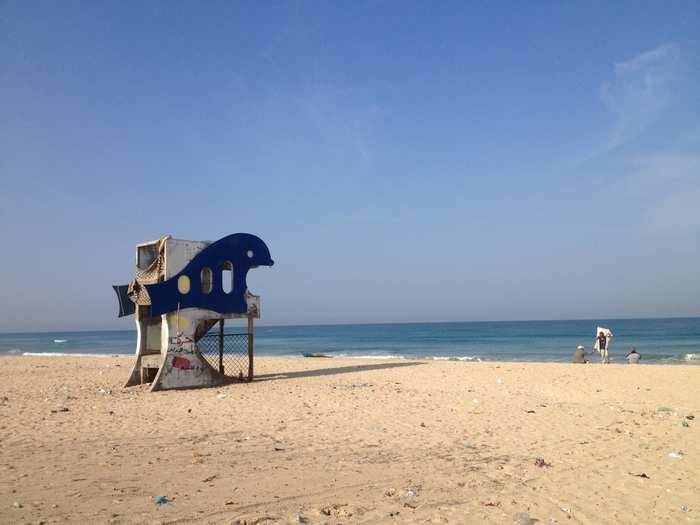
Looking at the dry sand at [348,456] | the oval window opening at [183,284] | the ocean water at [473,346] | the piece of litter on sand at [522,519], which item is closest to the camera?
the piece of litter on sand at [522,519]

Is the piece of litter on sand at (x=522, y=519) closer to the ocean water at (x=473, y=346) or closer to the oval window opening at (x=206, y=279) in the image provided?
the oval window opening at (x=206, y=279)

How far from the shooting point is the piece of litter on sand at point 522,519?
5.30m

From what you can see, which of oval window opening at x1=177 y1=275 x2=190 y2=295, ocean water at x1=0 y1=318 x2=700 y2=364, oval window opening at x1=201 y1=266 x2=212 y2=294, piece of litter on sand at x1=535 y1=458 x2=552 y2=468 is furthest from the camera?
ocean water at x1=0 y1=318 x2=700 y2=364

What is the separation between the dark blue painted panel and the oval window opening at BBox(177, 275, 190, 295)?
70 millimetres

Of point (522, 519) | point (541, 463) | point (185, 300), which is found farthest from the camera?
point (185, 300)

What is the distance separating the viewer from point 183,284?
14789mm

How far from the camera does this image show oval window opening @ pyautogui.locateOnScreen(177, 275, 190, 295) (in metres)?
14.7

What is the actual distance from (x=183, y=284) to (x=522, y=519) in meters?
11.6

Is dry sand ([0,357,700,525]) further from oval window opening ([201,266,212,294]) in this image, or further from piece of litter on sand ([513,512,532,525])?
oval window opening ([201,266,212,294])

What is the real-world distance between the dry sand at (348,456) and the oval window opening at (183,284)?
2.73m

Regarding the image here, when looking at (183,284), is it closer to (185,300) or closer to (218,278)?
(185,300)

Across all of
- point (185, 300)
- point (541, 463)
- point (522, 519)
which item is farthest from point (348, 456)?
point (185, 300)

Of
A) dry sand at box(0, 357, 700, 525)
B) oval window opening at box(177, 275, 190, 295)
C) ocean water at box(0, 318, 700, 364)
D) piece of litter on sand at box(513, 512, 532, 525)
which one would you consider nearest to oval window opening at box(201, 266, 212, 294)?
oval window opening at box(177, 275, 190, 295)

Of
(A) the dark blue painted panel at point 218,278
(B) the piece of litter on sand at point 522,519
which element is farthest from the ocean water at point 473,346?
(B) the piece of litter on sand at point 522,519
